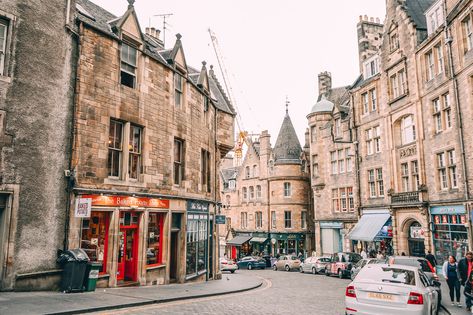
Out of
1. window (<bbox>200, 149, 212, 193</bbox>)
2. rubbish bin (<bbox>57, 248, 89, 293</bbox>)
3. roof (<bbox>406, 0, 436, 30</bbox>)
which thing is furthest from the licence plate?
roof (<bbox>406, 0, 436, 30</bbox>)

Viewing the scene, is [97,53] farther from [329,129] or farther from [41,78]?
[329,129]

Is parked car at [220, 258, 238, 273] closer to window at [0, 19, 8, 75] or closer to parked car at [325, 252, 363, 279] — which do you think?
parked car at [325, 252, 363, 279]

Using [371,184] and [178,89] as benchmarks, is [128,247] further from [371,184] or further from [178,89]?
[371,184]

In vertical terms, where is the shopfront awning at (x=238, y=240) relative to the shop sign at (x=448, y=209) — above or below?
below

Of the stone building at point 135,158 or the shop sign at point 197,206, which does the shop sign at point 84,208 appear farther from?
the shop sign at point 197,206

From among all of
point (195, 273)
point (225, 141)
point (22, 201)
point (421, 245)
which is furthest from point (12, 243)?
point (421, 245)

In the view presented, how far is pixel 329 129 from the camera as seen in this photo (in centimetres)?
3938

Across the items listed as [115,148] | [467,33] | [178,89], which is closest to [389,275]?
[115,148]

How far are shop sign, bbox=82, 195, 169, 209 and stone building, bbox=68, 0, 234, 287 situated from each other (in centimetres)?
4

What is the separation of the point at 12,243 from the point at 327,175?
104 ft

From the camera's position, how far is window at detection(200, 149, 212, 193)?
2202 cm

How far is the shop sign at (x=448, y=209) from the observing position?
71.3ft

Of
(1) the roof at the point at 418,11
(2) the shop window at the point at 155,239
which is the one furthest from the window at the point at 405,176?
(2) the shop window at the point at 155,239

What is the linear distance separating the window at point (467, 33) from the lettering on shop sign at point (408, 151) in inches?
306
